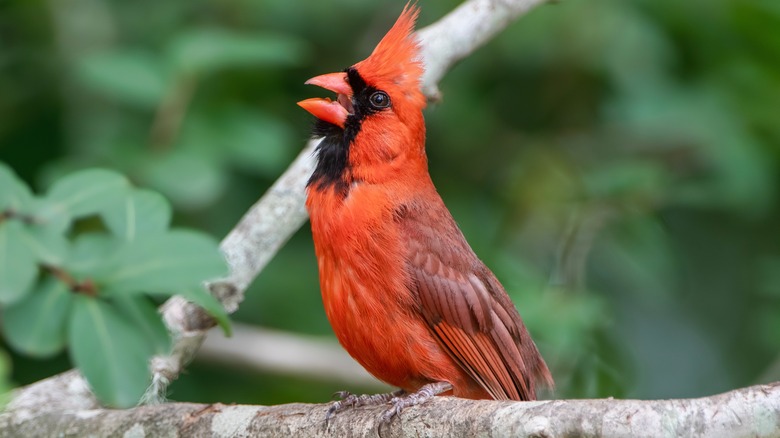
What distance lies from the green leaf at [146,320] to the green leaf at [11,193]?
1.00ft

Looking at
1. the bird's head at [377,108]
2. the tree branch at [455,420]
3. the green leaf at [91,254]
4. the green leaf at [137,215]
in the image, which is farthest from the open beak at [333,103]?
the green leaf at [91,254]

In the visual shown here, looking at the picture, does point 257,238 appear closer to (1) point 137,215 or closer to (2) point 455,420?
(1) point 137,215

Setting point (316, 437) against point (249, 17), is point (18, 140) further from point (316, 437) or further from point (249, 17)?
point (316, 437)

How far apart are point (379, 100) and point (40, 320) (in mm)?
1619

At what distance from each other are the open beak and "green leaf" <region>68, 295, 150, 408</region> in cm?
138

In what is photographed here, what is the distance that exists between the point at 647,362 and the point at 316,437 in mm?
2904

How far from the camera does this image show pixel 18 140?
4.70 metres

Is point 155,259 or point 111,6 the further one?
point 111,6

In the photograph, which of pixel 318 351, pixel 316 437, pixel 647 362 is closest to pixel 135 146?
pixel 318 351

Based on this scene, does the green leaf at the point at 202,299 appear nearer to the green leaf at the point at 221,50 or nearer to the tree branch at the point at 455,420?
the tree branch at the point at 455,420

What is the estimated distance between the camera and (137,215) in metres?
2.45

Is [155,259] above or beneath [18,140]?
beneath

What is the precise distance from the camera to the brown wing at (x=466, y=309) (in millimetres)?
3139

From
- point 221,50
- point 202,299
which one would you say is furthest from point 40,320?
point 221,50
